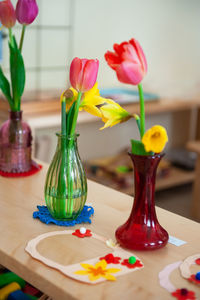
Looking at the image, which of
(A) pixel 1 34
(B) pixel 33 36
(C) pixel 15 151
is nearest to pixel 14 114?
(C) pixel 15 151

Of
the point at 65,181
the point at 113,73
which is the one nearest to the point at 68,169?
the point at 65,181

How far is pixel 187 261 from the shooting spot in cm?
105

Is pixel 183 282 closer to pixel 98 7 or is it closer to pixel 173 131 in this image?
pixel 98 7

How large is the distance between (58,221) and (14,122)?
1.47 feet

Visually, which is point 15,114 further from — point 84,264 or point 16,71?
point 84,264

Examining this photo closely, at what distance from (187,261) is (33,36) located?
7.80ft

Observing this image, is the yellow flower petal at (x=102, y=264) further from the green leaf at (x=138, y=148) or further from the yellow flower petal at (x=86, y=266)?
the green leaf at (x=138, y=148)

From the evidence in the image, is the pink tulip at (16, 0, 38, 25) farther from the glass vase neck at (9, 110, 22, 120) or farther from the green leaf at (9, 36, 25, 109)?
the glass vase neck at (9, 110, 22, 120)

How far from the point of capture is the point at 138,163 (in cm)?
106

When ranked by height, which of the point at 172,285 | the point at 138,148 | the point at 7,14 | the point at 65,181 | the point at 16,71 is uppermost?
the point at 7,14

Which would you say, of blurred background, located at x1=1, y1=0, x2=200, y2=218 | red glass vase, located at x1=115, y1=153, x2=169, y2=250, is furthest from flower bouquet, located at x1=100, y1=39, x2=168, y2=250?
blurred background, located at x1=1, y1=0, x2=200, y2=218

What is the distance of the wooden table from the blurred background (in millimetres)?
1388

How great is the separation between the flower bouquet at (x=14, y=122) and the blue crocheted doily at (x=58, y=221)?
0.31m

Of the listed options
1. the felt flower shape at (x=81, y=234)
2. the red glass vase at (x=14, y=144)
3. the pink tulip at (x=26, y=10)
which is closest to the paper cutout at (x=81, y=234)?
the felt flower shape at (x=81, y=234)
